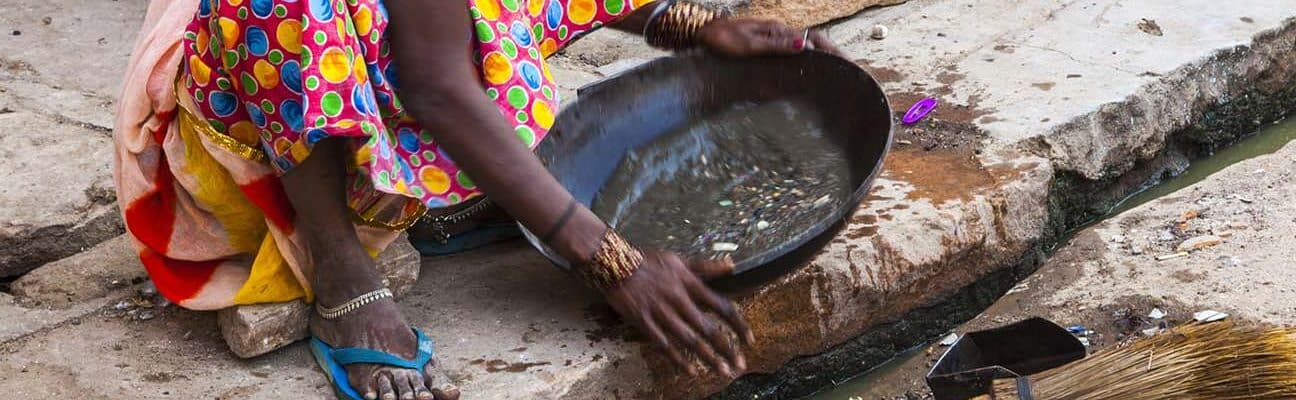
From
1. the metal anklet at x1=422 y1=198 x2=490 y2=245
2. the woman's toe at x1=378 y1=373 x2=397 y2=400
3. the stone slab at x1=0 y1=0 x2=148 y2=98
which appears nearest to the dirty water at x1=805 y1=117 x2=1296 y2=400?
the metal anklet at x1=422 y1=198 x2=490 y2=245

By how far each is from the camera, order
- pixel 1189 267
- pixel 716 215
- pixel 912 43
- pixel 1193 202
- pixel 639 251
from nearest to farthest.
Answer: pixel 639 251
pixel 716 215
pixel 1189 267
pixel 1193 202
pixel 912 43

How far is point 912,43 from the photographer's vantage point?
4117 mm

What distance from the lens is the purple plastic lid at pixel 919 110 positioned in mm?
3562

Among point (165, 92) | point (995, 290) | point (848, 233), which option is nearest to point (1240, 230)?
point (995, 290)

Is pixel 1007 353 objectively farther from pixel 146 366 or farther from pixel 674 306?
pixel 146 366

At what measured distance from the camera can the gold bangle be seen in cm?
229

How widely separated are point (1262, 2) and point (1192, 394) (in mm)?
2293

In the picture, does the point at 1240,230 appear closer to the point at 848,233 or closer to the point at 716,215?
the point at 848,233

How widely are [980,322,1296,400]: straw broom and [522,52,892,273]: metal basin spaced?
1.77ft

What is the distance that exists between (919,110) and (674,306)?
→ 149 centimetres

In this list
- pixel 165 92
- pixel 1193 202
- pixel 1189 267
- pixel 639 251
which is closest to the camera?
pixel 639 251

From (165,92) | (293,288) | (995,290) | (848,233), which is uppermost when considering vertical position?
(165,92)

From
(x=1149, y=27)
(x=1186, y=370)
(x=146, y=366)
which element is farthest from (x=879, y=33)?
(x=146, y=366)

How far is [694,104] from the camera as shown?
3.10 m
